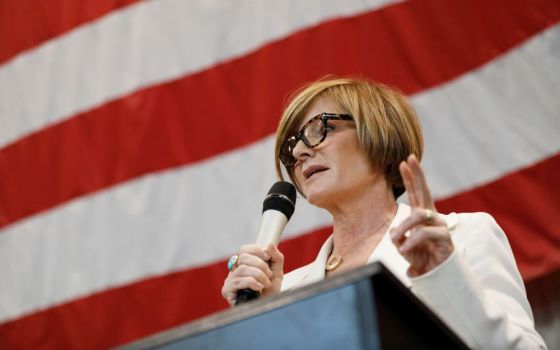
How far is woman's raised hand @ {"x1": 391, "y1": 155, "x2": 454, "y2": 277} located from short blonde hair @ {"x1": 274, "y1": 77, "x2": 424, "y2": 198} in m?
0.55

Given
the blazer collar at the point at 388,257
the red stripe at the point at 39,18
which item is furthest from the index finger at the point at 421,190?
the red stripe at the point at 39,18

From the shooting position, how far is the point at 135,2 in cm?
274

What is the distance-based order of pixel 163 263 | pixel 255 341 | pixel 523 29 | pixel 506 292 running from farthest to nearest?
pixel 163 263 → pixel 523 29 → pixel 506 292 → pixel 255 341

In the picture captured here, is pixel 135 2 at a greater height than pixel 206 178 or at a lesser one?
greater

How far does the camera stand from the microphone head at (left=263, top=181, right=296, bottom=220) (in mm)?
1417

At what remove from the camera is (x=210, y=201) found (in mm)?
2467

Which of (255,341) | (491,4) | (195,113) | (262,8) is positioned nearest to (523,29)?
(491,4)

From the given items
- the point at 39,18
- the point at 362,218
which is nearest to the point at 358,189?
the point at 362,218

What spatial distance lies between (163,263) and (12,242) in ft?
1.91

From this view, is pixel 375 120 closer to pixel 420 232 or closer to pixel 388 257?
pixel 388 257

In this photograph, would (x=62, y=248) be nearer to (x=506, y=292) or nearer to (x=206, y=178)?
(x=206, y=178)

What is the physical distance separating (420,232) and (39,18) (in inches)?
86.8

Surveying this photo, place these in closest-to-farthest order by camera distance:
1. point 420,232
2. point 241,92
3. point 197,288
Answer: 1. point 420,232
2. point 197,288
3. point 241,92

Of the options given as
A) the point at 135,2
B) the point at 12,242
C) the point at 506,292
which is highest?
the point at 135,2
